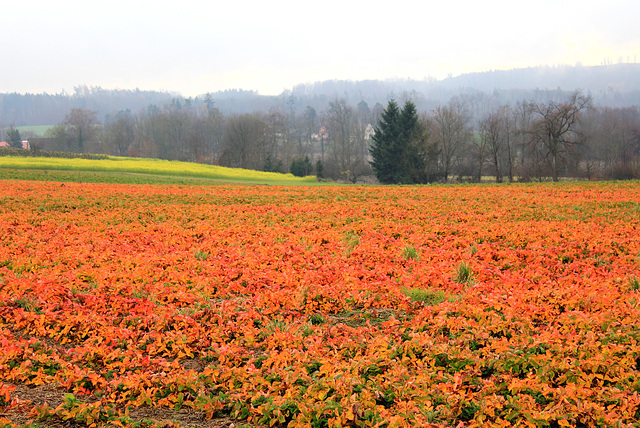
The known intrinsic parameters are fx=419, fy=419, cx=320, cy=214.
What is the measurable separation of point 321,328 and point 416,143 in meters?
51.7

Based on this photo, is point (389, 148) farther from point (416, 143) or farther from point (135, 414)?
point (135, 414)

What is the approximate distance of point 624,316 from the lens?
5777 millimetres

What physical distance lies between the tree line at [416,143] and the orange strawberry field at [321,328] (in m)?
43.8

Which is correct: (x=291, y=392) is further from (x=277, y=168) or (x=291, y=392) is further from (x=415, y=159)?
(x=277, y=168)

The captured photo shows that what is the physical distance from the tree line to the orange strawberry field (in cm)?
4376

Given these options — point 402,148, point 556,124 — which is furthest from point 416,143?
point 556,124

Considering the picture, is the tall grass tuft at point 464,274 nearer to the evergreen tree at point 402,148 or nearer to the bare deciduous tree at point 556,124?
the bare deciduous tree at point 556,124

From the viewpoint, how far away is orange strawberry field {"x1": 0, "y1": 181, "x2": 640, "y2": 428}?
13.2 ft

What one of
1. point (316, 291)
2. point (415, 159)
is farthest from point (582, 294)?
point (415, 159)

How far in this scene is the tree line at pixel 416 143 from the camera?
51.8m

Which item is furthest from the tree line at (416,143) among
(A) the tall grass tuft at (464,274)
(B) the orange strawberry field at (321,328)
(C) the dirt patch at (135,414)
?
(C) the dirt patch at (135,414)

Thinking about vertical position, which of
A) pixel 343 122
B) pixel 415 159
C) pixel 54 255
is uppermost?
pixel 343 122

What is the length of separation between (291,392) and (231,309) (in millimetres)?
2421

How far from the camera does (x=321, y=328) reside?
5.74 m
